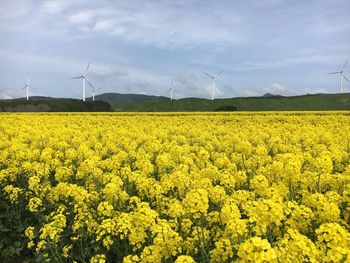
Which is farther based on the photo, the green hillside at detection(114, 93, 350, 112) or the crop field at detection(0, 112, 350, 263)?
the green hillside at detection(114, 93, 350, 112)

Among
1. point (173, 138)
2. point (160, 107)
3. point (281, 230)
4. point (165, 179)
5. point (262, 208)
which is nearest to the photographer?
point (262, 208)

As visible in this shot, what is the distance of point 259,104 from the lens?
12775 centimetres

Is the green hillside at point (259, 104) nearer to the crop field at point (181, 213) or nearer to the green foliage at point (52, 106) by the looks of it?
the green foliage at point (52, 106)

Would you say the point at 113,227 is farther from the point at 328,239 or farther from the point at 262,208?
the point at 328,239

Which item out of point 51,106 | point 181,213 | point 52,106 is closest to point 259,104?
point 52,106

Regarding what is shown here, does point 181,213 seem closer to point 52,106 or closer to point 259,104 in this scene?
point 52,106

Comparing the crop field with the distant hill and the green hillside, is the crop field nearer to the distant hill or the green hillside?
the distant hill

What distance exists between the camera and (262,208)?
6.68 metres

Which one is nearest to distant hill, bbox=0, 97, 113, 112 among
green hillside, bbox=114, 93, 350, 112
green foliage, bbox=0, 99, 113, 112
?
green foliage, bbox=0, 99, 113, 112

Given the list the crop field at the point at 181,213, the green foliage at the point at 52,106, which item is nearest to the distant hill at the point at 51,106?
the green foliage at the point at 52,106

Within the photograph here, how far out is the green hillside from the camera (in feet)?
404

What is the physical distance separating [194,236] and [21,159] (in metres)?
10.6

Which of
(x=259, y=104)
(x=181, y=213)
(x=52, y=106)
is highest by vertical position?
(x=259, y=104)

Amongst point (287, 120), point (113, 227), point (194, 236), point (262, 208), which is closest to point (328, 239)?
point (262, 208)
